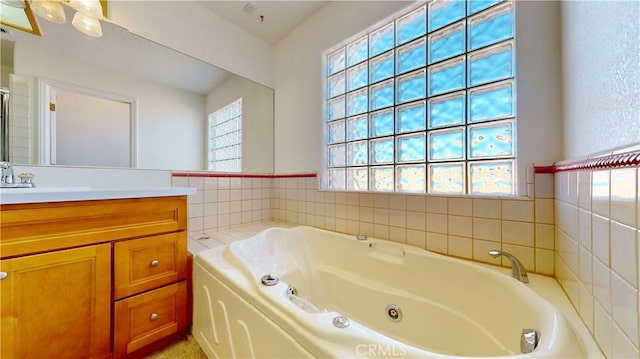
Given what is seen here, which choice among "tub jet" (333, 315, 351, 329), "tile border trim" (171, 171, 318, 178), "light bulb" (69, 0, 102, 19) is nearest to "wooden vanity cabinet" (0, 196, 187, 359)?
"tile border trim" (171, 171, 318, 178)

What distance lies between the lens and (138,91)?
152 centimetres

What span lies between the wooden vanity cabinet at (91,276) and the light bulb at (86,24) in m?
1.05

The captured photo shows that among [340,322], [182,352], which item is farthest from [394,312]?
[182,352]

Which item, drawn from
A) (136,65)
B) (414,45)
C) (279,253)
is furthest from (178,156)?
(414,45)

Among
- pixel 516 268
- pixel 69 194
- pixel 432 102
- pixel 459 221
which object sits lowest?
pixel 516 268

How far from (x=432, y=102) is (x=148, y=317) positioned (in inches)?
75.8

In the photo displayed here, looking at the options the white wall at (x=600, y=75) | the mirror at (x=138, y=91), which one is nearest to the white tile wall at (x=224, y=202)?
the mirror at (x=138, y=91)

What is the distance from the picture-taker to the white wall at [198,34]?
1497 millimetres

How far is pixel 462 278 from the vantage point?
1.03 meters

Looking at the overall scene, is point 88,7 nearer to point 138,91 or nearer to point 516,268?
point 138,91

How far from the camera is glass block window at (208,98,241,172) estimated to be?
6.30ft

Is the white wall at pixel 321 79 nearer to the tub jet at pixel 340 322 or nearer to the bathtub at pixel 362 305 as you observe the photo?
the bathtub at pixel 362 305

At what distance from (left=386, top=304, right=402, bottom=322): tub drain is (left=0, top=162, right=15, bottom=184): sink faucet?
1.98m

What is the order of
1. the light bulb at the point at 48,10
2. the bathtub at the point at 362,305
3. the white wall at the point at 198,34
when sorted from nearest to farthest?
the bathtub at the point at 362,305, the light bulb at the point at 48,10, the white wall at the point at 198,34
